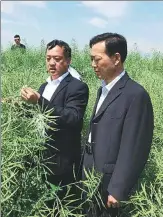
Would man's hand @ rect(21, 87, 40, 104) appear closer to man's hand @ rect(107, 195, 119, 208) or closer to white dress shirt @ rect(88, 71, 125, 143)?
white dress shirt @ rect(88, 71, 125, 143)

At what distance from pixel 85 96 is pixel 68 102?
0.11m

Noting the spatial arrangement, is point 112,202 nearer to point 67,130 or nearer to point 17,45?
point 67,130

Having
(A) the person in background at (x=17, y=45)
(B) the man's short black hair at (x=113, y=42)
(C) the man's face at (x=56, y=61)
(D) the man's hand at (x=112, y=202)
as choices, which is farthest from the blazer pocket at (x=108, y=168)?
(A) the person in background at (x=17, y=45)

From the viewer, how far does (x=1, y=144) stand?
196 cm

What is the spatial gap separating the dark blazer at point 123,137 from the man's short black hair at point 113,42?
15 cm

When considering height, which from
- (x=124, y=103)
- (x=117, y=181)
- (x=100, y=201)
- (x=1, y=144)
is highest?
(x=124, y=103)

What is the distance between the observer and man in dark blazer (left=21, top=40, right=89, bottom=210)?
2.54m

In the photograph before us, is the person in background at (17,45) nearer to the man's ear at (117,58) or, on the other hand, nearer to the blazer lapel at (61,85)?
the blazer lapel at (61,85)

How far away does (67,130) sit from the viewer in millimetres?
2594

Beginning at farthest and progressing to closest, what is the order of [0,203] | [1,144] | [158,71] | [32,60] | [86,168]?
[32,60], [158,71], [86,168], [1,144], [0,203]

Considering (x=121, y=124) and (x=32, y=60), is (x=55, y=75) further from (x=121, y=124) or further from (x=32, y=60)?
(x=32, y=60)

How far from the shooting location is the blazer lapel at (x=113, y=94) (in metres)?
2.18

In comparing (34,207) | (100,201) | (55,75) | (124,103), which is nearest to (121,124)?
(124,103)

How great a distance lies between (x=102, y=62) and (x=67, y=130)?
22.5 inches
